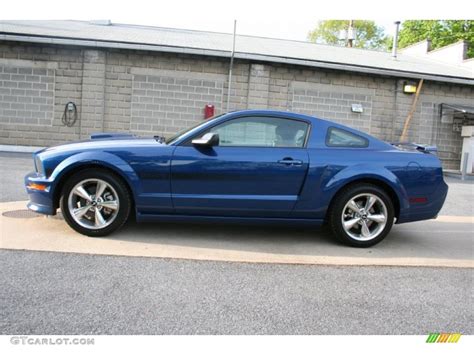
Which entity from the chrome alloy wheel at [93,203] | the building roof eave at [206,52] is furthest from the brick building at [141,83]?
the chrome alloy wheel at [93,203]

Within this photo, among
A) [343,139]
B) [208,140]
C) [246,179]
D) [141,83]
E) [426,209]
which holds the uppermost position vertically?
[141,83]

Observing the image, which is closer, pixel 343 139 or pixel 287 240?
pixel 343 139

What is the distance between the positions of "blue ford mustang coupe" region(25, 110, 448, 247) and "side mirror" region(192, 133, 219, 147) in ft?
0.03

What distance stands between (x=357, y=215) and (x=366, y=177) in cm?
43

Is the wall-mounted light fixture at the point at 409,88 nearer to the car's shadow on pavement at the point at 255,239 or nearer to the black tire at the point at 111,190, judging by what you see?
the car's shadow on pavement at the point at 255,239

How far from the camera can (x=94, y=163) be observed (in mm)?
4176

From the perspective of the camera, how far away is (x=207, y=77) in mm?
12562

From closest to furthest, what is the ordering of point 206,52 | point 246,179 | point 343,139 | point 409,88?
1. point 246,179
2. point 343,139
3. point 206,52
4. point 409,88

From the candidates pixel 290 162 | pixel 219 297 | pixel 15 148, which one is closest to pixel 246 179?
pixel 290 162

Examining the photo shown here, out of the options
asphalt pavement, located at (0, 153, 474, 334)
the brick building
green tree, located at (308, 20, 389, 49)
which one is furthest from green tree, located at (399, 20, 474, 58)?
asphalt pavement, located at (0, 153, 474, 334)

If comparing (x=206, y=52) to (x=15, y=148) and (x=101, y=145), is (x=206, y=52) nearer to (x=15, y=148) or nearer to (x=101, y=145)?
(x=15, y=148)

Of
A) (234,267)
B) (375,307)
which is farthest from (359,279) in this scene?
(234,267)

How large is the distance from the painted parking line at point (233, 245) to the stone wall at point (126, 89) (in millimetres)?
7928

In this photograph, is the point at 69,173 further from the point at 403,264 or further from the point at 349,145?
the point at 403,264
